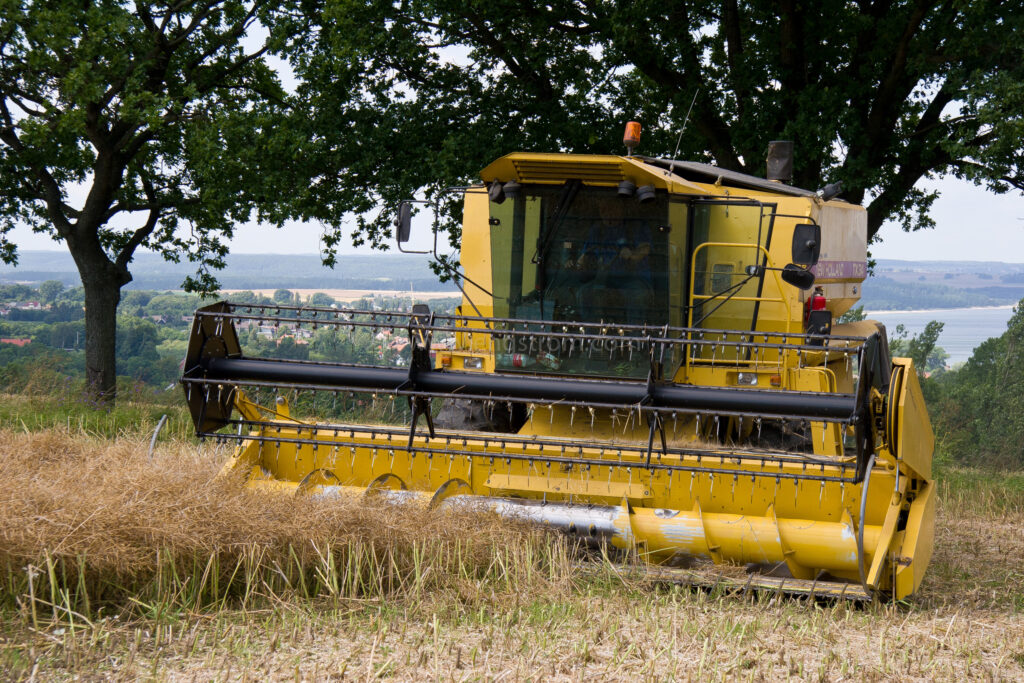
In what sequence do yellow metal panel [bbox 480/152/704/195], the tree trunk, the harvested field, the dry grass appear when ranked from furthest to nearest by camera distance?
the tree trunk, yellow metal panel [bbox 480/152/704/195], the dry grass, the harvested field

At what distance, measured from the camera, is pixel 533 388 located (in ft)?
17.0

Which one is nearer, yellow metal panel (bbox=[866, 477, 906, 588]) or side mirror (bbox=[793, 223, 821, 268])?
yellow metal panel (bbox=[866, 477, 906, 588])

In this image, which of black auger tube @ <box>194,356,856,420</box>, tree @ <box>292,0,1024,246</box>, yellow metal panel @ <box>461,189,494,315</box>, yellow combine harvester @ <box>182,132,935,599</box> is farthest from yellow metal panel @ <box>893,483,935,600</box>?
tree @ <box>292,0,1024,246</box>

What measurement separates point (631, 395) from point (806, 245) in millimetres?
1594

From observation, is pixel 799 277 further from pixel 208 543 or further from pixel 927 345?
pixel 927 345

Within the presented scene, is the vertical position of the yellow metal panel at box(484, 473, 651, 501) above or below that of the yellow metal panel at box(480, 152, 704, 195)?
below

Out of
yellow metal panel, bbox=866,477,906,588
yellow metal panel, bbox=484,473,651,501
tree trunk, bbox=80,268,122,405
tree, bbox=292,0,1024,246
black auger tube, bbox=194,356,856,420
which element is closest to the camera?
yellow metal panel, bbox=866,477,906,588

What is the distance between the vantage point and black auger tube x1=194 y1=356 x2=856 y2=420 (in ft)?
15.8

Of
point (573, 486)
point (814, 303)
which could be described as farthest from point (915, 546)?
point (814, 303)

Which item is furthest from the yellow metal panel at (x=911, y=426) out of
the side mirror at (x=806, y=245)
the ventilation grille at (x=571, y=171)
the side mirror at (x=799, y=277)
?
the ventilation grille at (x=571, y=171)

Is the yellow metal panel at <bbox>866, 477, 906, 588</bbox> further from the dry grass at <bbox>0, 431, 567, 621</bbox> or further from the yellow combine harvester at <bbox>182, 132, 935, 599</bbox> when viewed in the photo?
the dry grass at <bbox>0, 431, 567, 621</bbox>

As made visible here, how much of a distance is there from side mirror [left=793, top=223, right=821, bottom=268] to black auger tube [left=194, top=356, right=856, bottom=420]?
4.15ft

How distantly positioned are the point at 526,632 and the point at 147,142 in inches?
521

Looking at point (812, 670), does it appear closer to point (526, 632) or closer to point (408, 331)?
point (526, 632)
